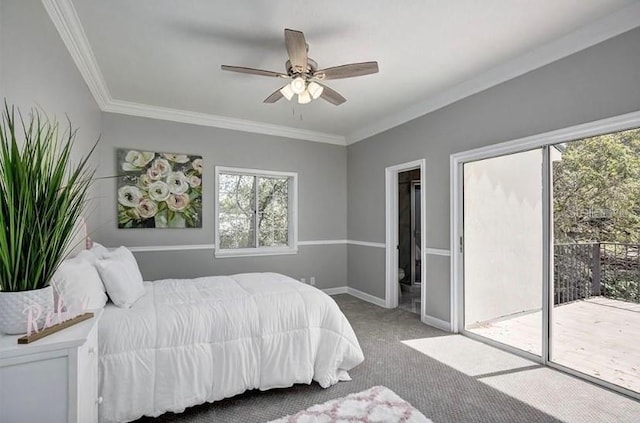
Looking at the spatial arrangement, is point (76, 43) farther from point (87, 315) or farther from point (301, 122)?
point (301, 122)

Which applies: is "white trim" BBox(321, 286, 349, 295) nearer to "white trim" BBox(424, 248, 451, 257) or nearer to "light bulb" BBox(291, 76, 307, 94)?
"white trim" BBox(424, 248, 451, 257)

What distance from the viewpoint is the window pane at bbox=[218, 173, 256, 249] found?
4.59 m

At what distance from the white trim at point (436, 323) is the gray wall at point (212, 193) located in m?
1.77

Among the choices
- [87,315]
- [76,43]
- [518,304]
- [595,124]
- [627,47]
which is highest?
[76,43]

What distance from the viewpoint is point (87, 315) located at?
56.4 inches

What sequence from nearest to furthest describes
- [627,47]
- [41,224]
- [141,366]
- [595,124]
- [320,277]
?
1. [41,224]
2. [141,366]
3. [627,47]
4. [595,124]
5. [320,277]

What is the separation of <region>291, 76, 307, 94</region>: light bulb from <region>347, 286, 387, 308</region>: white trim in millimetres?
3189

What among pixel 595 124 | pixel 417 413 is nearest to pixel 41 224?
pixel 417 413

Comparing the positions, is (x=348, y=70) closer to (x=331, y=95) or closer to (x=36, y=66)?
(x=331, y=95)

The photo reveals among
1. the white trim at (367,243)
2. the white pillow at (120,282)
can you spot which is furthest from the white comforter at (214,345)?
the white trim at (367,243)

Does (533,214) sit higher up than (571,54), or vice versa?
(571,54)

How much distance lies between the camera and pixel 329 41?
258cm

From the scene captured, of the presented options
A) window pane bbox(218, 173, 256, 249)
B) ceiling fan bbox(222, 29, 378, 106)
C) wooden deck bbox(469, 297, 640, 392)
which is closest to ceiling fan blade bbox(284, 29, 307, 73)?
ceiling fan bbox(222, 29, 378, 106)

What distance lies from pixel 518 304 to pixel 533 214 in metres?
0.98
